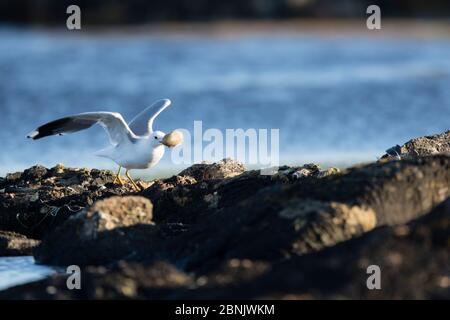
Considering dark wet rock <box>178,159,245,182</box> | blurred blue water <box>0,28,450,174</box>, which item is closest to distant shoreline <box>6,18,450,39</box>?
blurred blue water <box>0,28,450,174</box>

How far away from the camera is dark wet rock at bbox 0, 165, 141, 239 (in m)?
8.91

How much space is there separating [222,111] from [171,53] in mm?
9623

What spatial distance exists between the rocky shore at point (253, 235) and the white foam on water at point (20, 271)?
0.33ft

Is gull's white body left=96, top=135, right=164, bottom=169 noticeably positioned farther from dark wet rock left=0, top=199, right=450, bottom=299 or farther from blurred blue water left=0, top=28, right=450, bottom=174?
dark wet rock left=0, top=199, right=450, bottom=299

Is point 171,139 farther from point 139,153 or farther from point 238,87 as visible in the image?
point 238,87

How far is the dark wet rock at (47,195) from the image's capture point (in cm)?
891

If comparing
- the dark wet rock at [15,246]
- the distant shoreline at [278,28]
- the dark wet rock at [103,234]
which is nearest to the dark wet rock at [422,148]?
the dark wet rock at [103,234]

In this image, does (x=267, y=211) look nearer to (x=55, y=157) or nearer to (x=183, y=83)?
(x=55, y=157)

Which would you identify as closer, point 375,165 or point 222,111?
point 375,165

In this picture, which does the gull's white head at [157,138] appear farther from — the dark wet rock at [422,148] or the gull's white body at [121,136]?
the dark wet rock at [422,148]

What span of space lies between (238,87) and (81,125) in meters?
11.8

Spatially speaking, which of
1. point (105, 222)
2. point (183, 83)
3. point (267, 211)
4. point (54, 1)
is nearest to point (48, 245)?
point (105, 222)
